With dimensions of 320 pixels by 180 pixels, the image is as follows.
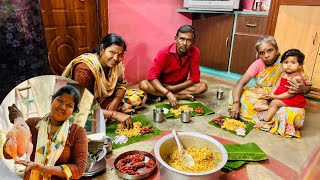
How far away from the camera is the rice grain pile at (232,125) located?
7.55 ft

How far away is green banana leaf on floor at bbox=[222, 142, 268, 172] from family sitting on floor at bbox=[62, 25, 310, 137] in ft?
1.79

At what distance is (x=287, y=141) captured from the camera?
2.15 metres

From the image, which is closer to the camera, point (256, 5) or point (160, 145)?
point (160, 145)

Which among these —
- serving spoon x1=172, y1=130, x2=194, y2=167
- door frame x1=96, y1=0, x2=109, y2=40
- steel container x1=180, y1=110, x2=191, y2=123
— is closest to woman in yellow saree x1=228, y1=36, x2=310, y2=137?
steel container x1=180, y1=110, x2=191, y2=123

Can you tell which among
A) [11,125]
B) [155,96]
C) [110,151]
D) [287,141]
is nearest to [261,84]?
[287,141]

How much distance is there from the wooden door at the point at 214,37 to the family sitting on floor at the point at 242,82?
132 cm

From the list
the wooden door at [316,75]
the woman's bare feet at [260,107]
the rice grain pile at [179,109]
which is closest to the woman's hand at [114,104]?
the rice grain pile at [179,109]

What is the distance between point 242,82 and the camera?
2.48 meters

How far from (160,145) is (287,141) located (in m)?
1.33

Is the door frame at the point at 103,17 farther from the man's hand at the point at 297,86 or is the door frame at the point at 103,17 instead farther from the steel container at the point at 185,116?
the man's hand at the point at 297,86

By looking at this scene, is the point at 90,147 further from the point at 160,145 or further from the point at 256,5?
the point at 256,5

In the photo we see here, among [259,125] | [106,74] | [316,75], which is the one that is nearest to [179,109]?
[259,125]

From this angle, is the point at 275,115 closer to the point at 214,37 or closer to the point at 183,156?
the point at 183,156

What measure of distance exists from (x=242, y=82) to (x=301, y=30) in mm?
1296
